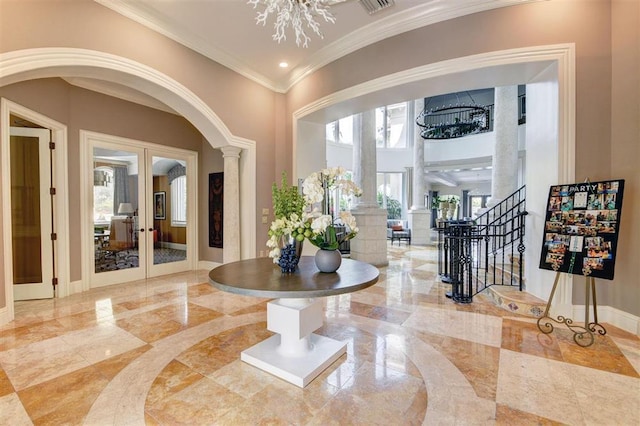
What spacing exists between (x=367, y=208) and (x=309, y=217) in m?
4.23

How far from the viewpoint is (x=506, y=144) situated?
623 cm

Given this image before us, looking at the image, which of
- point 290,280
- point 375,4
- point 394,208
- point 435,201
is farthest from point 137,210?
point 435,201

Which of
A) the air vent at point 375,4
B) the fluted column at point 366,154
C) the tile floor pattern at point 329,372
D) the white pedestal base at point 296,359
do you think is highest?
the air vent at point 375,4

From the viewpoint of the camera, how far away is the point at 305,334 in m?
2.29

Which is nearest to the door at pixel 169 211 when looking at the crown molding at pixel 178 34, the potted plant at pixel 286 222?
the crown molding at pixel 178 34

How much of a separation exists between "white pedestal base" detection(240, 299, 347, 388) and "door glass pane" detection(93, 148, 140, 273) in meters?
4.03

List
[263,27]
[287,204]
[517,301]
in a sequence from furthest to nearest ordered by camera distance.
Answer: [263,27] → [517,301] → [287,204]

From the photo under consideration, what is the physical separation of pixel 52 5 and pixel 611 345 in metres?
6.12

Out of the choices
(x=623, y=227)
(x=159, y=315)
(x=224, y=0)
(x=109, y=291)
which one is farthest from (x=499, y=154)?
(x=109, y=291)

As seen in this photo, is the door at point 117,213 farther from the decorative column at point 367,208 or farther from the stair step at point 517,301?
the stair step at point 517,301

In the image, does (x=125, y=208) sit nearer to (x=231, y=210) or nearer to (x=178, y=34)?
(x=231, y=210)

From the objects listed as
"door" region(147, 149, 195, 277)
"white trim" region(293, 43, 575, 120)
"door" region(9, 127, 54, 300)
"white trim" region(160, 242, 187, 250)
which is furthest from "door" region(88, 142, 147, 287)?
"white trim" region(293, 43, 575, 120)

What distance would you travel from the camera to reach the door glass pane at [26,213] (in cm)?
408

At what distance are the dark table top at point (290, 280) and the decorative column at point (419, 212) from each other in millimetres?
8604
